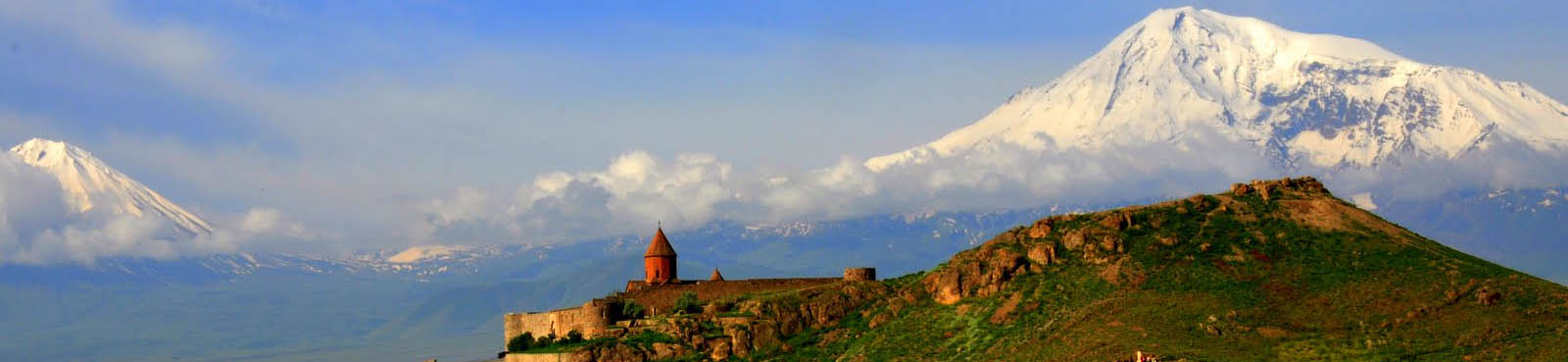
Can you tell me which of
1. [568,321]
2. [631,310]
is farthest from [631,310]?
[568,321]

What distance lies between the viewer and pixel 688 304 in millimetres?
106188

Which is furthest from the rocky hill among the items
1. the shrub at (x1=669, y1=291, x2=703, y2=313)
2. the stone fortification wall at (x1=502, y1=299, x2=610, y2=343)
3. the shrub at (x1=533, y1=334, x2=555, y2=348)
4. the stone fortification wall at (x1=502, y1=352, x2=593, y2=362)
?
the shrub at (x1=533, y1=334, x2=555, y2=348)

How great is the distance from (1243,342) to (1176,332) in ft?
8.95

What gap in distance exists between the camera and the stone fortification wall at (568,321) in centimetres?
10594

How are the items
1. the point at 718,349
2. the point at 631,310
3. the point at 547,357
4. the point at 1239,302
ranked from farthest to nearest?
the point at 631,310 < the point at 547,357 < the point at 718,349 < the point at 1239,302

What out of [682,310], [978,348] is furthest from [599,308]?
[978,348]

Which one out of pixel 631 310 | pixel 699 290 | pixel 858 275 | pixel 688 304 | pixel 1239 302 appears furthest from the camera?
pixel 699 290

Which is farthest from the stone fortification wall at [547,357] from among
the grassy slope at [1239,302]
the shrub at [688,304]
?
the grassy slope at [1239,302]

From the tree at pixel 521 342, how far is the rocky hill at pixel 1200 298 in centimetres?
1035

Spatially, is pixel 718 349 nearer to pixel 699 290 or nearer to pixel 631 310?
pixel 631 310

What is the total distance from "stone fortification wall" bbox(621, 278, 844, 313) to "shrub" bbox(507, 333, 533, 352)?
5.30 m

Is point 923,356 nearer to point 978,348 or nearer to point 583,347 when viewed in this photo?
point 978,348

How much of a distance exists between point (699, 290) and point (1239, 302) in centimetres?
3086

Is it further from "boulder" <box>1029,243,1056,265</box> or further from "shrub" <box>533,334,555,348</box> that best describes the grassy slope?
"shrub" <box>533,334,555,348</box>
